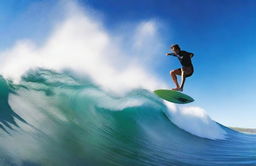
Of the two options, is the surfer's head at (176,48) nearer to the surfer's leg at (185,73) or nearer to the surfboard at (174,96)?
the surfer's leg at (185,73)

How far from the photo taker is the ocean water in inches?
204

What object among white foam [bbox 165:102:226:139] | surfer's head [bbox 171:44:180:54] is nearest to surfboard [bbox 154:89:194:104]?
surfer's head [bbox 171:44:180:54]

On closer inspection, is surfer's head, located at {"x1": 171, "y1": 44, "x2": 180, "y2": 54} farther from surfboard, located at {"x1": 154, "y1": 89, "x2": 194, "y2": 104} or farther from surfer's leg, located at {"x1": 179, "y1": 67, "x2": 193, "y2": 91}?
surfboard, located at {"x1": 154, "y1": 89, "x2": 194, "y2": 104}

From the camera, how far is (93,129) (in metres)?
7.26

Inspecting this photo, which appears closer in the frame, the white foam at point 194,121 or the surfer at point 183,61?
the surfer at point 183,61

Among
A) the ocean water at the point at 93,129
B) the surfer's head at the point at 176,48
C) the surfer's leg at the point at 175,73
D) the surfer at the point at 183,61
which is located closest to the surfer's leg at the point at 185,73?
the surfer at the point at 183,61

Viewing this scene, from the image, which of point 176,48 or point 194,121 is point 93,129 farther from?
point 194,121

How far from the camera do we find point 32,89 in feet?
27.9

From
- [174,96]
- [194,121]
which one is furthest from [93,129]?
[194,121]

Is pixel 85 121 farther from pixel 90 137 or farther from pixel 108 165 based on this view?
pixel 108 165

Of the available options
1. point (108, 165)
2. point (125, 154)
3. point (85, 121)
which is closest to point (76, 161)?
point (108, 165)

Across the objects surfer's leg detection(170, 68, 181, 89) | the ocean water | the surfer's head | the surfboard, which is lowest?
the ocean water

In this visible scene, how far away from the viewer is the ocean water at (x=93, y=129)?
17.0 ft

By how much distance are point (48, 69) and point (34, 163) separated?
5959 millimetres
